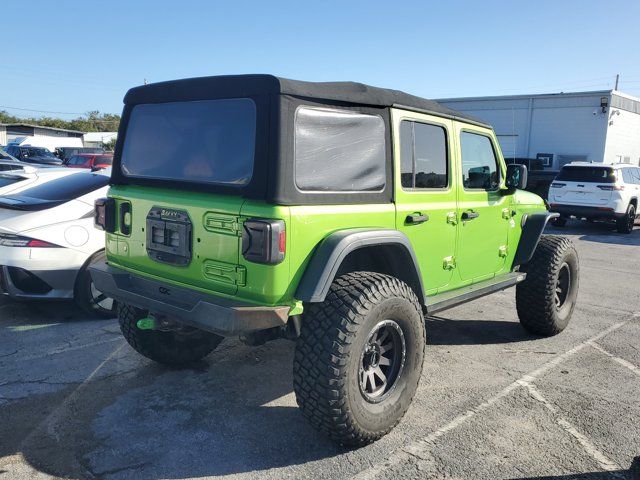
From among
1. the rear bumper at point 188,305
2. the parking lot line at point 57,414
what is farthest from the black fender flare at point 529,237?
the parking lot line at point 57,414

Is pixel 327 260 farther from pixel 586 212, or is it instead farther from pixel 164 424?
pixel 586 212

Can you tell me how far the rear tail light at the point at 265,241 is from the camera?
277cm

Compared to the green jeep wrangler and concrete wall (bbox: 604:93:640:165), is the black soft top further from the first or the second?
concrete wall (bbox: 604:93:640:165)

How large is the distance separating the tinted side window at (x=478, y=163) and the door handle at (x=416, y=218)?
73 cm

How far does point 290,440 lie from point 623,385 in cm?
265

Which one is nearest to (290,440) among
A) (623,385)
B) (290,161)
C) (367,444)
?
(367,444)

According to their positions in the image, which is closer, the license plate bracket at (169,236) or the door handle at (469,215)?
the license plate bracket at (169,236)

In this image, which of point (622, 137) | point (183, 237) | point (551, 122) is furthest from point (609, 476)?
point (622, 137)

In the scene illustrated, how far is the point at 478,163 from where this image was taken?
4.49 m

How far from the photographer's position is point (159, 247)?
336 cm

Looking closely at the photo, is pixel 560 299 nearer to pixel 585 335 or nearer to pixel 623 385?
pixel 585 335

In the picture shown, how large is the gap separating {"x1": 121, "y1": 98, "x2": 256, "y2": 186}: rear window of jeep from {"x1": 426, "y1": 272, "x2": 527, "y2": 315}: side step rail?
5.46 ft

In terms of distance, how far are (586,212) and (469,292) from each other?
1043 cm

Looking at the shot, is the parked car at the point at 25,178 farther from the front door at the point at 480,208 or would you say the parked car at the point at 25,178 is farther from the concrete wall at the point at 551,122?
the concrete wall at the point at 551,122
